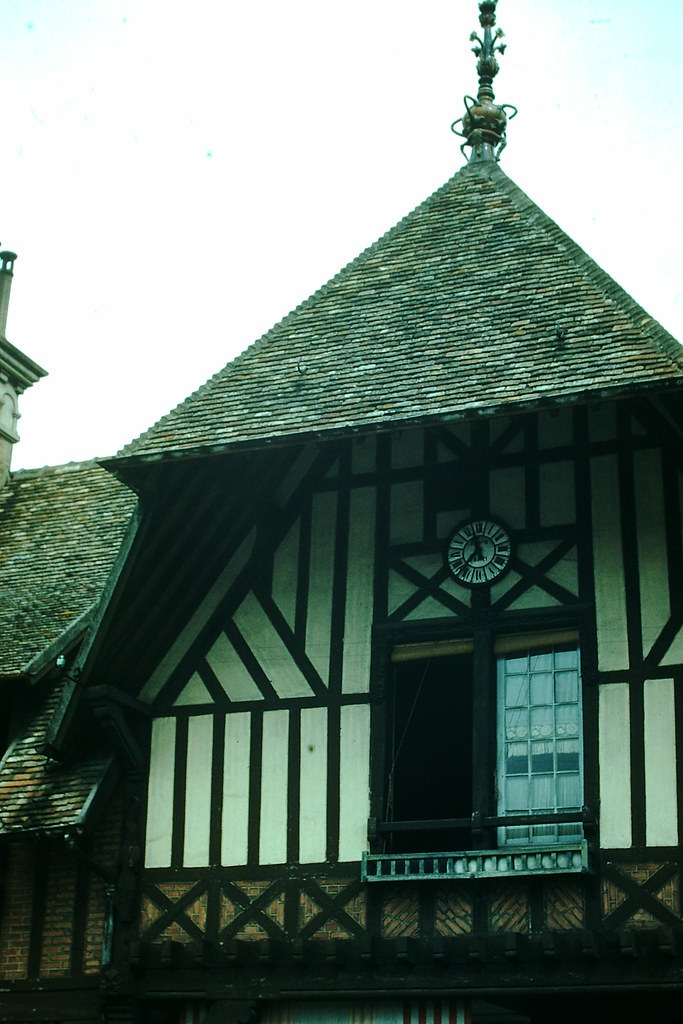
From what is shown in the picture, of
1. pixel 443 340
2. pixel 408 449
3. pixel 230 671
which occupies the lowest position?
pixel 230 671

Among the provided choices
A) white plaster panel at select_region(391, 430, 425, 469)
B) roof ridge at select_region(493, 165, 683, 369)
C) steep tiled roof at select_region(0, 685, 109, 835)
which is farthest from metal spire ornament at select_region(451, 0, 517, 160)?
steep tiled roof at select_region(0, 685, 109, 835)

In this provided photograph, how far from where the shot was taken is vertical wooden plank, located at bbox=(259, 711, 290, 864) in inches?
492

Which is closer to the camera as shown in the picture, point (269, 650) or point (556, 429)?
point (556, 429)

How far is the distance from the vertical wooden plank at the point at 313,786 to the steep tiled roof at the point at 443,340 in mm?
2187

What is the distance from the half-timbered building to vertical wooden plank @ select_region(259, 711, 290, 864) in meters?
0.02

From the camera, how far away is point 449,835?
15.2 meters

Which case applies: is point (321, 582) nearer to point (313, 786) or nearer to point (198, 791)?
point (313, 786)

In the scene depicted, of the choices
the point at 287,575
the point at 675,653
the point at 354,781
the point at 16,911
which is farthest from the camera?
the point at 287,575

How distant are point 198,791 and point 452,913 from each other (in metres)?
2.30

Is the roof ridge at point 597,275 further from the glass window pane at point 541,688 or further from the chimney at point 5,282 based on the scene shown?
the chimney at point 5,282

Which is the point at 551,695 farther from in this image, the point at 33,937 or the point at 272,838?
the point at 33,937

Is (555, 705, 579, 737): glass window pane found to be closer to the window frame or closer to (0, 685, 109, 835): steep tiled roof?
the window frame

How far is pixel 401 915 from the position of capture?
1188 cm

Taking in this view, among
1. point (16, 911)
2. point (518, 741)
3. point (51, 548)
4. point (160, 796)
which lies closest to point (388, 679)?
point (518, 741)
